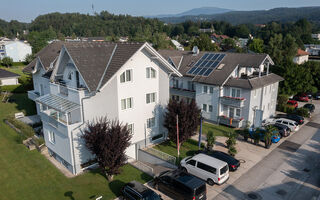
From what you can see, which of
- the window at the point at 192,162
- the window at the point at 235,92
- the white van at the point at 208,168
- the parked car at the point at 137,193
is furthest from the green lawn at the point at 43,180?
the window at the point at 235,92

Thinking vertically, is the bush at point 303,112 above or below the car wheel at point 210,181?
above

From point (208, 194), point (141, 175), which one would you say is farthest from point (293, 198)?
point (141, 175)

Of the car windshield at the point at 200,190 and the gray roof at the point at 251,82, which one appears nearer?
the car windshield at the point at 200,190

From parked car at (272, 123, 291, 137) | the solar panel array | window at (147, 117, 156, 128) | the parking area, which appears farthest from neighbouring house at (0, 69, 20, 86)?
parked car at (272, 123, 291, 137)

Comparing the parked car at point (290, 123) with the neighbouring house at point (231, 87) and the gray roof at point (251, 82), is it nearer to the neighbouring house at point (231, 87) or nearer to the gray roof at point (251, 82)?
the neighbouring house at point (231, 87)

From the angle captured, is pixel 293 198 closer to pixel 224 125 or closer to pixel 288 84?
A: pixel 224 125

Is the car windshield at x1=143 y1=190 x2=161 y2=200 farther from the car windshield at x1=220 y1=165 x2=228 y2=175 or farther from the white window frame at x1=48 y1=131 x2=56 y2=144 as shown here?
the white window frame at x1=48 y1=131 x2=56 y2=144

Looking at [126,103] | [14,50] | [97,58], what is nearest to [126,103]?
[126,103]
